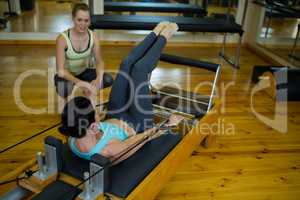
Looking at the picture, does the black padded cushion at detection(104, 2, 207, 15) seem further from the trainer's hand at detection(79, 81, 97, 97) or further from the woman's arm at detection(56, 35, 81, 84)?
the trainer's hand at detection(79, 81, 97, 97)

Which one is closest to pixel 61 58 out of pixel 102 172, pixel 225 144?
pixel 102 172

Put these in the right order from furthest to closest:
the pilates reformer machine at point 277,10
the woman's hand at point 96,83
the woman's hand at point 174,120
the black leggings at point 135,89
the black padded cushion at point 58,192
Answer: the pilates reformer machine at point 277,10 → the woman's hand at point 96,83 → the woman's hand at point 174,120 → the black leggings at point 135,89 → the black padded cushion at point 58,192

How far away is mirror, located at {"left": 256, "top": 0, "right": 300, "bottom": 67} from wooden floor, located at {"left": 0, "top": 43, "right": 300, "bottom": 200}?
2.27 feet

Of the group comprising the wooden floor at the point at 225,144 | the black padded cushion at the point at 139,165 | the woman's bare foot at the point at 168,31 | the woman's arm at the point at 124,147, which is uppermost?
the woman's bare foot at the point at 168,31

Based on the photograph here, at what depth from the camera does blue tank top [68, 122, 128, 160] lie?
4.03 ft

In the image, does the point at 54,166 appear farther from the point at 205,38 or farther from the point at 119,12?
the point at 205,38

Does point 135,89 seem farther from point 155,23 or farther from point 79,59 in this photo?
point 155,23

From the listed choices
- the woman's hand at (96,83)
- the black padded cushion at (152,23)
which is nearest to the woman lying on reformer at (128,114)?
the woman's hand at (96,83)

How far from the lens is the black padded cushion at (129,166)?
119 centimetres

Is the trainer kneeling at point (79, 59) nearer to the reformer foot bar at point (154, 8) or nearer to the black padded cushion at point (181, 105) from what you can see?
the black padded cushion at point (181, 105)

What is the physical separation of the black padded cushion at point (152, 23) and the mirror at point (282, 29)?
62 centimetres

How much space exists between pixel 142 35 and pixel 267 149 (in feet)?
8.28

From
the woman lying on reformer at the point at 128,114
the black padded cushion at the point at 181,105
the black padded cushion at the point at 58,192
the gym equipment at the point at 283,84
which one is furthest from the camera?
the gym equipment at the point at 283,84

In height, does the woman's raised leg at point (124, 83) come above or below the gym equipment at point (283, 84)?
above
